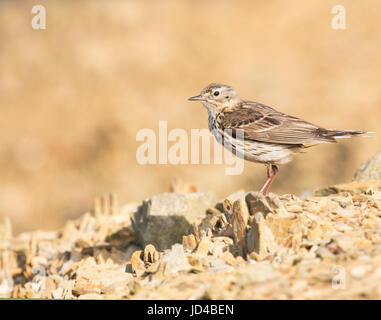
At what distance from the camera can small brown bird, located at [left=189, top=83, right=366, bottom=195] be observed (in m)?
8.38

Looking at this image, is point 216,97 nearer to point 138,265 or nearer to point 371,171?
point 371,171

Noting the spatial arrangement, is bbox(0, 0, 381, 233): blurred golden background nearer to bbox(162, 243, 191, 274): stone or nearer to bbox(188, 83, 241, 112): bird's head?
bbox(188, 83, 241, 112): bird's head

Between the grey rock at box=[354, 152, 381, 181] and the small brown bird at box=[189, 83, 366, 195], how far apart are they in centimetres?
88

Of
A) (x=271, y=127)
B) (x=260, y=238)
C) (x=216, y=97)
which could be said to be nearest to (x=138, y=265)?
(x=260, y=238)

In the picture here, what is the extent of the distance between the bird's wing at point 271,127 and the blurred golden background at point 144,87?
6.41m

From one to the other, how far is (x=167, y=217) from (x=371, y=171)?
2994 mm

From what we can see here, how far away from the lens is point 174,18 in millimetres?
22562

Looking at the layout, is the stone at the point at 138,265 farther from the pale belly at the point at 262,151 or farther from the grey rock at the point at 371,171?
the grey rock at the point at 371,171

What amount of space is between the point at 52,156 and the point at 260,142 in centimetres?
1072

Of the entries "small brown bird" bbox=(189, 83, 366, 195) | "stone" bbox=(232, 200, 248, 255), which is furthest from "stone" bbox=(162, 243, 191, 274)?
"small brown bird" bbox=(189, 83, 366, 195)

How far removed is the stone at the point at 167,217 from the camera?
854 centimetres

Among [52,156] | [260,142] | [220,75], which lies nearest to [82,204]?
[52,156]

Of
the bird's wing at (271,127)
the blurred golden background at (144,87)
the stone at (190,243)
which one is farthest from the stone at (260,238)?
the blurred golden background at (144,87)

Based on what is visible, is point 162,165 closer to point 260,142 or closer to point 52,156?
point 52,156
